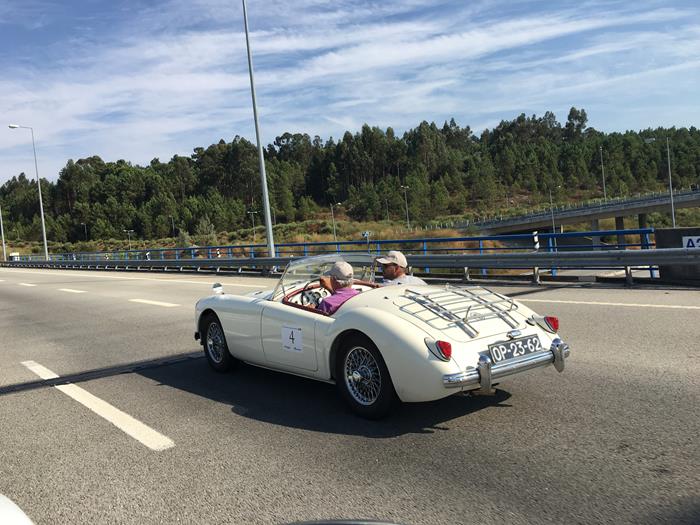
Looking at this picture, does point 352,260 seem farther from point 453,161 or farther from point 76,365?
point 453,161

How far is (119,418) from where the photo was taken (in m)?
5.45

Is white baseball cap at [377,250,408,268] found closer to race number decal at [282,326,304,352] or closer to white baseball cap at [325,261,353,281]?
white baseball cap at [325,261,353,281]

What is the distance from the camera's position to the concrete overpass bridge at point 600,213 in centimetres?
8406

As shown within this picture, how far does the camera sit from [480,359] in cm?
436

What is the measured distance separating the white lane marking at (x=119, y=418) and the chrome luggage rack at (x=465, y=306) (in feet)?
6.80

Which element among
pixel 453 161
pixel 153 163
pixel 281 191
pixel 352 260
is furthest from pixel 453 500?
pixel 153 163

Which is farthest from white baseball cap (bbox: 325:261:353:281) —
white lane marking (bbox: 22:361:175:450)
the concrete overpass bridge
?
the concrete overpass bridge

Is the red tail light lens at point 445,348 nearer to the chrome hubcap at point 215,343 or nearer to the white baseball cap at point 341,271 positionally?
the white baseball cap at point 341,271

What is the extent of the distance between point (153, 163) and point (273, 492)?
186m

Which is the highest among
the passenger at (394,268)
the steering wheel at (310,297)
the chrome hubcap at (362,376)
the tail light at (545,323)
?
the passenger at (394,268)

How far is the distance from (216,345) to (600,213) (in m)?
90.9

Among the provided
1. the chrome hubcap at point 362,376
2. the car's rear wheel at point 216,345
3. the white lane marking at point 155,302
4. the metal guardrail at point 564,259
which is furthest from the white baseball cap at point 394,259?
the white lane marking at point 155,302

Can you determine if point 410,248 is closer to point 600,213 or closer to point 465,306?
point 465,306

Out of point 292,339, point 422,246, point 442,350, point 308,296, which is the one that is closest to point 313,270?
point 308,296
